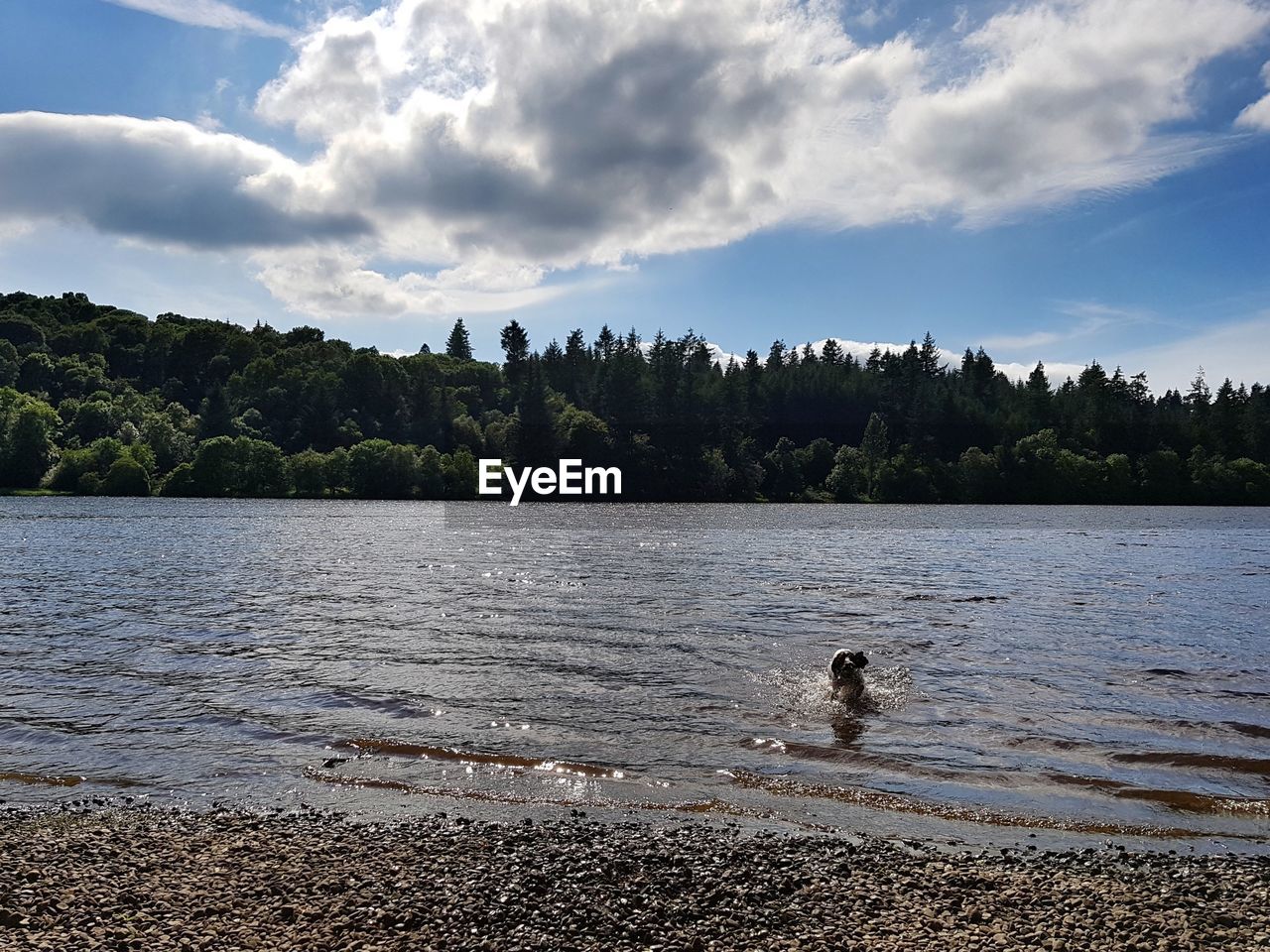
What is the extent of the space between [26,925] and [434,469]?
18752cm

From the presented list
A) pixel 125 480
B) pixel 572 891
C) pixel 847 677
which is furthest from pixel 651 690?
pixel 125 480

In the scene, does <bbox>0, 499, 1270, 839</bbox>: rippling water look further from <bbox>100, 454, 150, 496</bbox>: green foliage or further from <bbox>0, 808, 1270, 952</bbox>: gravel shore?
<bbox>100, 454, 150, 496</bbox>: green foliage

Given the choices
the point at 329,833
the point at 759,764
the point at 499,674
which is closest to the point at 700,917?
the point at 329,833

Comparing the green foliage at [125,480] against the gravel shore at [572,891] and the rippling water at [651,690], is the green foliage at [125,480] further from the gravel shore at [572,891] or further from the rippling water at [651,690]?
the gravel shore at [572,891]

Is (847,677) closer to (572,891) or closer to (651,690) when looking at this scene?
(651,690)

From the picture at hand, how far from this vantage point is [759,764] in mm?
16172

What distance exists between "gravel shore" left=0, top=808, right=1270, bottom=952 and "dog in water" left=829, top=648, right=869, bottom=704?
9.82m

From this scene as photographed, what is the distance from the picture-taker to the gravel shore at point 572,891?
916 centimetres

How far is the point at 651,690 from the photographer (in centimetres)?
2236

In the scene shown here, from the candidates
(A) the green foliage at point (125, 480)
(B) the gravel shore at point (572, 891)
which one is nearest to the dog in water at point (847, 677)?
(B) the gravel shore at point (572, 891)

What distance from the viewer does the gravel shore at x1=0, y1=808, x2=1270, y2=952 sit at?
30.0ft

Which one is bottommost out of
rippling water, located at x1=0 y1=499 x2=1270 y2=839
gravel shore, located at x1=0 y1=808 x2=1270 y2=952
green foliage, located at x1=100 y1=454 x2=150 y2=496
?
rippling water, located at x1=0 y1=499 x2=1270 y2=839

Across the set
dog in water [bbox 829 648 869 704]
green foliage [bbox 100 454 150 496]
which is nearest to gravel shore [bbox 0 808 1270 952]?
dog in water [bbox 829 648 869 704]

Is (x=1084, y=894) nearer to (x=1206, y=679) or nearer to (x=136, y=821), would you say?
(x=136, y=821)
